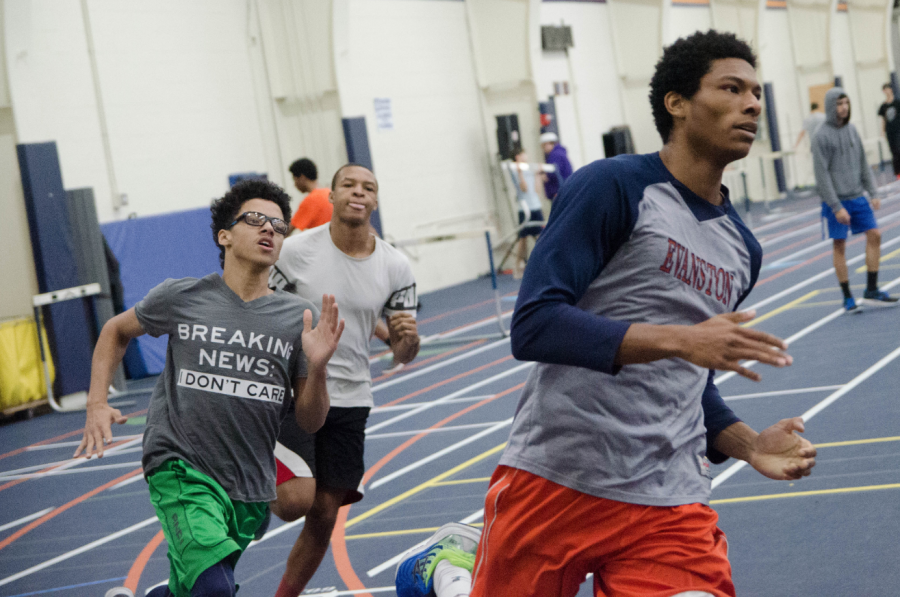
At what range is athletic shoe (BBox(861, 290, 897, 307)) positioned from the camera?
9.86 m

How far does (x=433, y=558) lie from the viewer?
3.54m

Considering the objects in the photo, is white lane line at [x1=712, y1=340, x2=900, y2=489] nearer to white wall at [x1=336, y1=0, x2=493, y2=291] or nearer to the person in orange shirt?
the person in orange shirt

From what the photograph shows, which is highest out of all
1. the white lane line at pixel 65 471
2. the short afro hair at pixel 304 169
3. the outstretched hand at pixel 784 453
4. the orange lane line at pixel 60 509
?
the short afro hair at pixel 304 169

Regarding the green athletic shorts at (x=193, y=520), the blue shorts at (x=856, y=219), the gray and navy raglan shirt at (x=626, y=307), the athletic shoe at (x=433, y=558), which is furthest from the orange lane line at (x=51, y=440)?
the gray and navy raglan shirt at (x=626, y=307)

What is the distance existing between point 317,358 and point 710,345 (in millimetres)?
1812

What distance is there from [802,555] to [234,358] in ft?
8.69

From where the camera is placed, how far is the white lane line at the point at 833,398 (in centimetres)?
563

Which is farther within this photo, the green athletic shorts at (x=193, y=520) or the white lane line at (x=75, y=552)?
the white lane line at (x=75, y=552)

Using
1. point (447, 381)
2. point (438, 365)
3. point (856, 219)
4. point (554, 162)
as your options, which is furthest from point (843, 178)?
point (554, 162)

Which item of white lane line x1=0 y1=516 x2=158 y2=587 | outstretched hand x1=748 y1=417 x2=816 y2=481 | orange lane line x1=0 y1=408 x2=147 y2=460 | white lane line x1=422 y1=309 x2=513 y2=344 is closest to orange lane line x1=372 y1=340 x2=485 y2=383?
white lane line x1=422 y1=309 x2=513 y2=344

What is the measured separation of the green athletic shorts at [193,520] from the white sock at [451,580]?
0.71 meters

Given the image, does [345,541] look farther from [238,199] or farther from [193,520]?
[238,199]

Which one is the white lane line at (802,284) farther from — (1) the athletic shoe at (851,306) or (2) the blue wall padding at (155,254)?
(2) the blue wall padding at (155,254)

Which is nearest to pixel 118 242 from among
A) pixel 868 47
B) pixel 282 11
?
pixel 282 11
